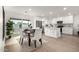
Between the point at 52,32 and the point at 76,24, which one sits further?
the point at 52,32

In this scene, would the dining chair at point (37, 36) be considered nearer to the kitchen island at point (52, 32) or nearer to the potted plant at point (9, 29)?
the kitchen island at point (52, 32)

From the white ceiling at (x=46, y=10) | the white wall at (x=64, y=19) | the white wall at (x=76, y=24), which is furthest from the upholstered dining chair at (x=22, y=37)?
the white wall at (x=76, y=24)

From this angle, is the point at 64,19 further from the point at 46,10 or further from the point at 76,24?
the point at 46,10

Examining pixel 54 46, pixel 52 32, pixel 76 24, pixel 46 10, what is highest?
pixel 46 10

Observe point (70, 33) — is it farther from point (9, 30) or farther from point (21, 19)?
point (9, 30)

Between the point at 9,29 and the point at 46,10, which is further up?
the point at 46,10

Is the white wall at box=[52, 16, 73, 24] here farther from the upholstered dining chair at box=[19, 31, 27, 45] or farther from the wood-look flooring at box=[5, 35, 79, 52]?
the upholstered dining chair at box=[19, 31, 27, 45]

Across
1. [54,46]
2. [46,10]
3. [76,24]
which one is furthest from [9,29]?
[76,24]

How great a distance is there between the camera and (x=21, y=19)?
188 centimetres

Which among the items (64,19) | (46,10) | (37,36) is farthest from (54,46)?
(46,10)

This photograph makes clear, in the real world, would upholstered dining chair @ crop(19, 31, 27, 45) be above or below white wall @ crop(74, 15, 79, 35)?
below

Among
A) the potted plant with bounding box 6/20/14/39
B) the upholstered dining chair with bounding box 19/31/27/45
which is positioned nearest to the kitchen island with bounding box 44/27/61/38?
the upholstered dining chair with bounding box 19/31/27/45
